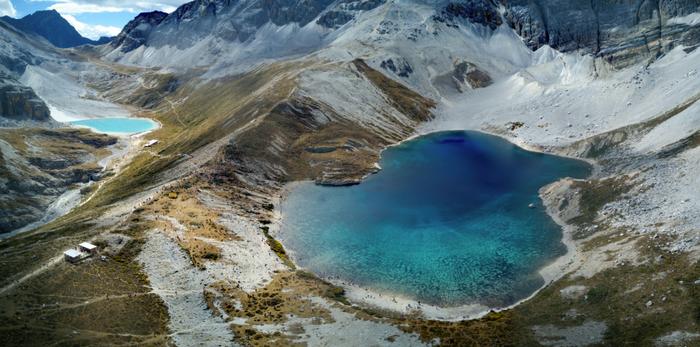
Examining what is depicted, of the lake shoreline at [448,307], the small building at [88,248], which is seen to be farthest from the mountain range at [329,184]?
the small building at [88,248]

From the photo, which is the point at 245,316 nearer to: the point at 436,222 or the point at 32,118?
the point at 436,222

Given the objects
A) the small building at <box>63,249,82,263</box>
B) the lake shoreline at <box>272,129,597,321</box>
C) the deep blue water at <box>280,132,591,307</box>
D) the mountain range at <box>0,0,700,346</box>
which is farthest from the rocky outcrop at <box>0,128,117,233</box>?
the lake shoreline at <box>272,129,597,321</box>

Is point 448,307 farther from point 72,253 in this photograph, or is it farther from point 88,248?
point 72,253

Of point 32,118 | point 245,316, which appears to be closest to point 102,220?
point 245,316

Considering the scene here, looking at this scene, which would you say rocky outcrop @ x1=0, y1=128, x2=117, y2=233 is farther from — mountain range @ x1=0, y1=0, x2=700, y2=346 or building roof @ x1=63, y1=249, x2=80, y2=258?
building roof @ x1=63, y1=249, x2=80, y2=258

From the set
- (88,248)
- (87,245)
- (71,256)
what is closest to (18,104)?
(87,245)

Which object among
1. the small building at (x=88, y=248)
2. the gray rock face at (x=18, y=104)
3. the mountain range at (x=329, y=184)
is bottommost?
the mountain range at (x=329, y=184)

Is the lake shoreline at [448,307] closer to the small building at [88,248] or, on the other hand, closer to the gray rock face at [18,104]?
the small building at [88,248]
